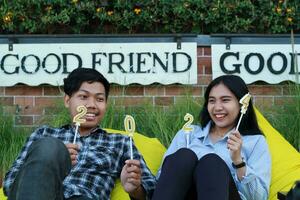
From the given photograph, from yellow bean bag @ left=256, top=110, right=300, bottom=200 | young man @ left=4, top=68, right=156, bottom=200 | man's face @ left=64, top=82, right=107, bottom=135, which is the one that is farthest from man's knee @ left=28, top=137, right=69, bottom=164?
yellow bean bag @ left=256, top=110, right=300, bottom=200

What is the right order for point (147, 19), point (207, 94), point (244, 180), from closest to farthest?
1. point (244, 180)
2. point (207, 94)
3. point (147, 19)

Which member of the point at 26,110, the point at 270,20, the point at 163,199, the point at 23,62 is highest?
the point at 270,20

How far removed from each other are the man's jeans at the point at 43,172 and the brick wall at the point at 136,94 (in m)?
2.03

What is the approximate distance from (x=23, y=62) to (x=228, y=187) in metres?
2.45

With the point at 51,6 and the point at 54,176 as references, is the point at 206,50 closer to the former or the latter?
the point at 51,6

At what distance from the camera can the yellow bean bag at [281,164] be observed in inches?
127

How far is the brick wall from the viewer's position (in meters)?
4.56

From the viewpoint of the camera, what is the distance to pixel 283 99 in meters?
4.45

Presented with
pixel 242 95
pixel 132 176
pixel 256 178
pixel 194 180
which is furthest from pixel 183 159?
pixel 242 95

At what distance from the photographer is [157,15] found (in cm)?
477

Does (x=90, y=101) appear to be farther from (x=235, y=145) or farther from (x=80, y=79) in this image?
(x=235, y=145)

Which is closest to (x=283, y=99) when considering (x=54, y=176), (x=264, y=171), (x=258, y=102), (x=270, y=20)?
(x=258, y=102)

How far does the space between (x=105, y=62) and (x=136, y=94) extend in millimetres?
327

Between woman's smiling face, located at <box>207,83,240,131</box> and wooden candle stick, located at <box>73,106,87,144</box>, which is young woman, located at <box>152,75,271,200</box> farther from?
wooden candle stick, located at <box>73,106,87,144</box>
